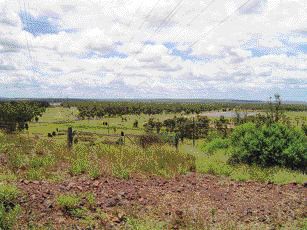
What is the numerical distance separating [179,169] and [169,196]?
11.1 feet

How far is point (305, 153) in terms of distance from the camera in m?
16.9

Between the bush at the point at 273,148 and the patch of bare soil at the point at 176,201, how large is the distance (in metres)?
5.02

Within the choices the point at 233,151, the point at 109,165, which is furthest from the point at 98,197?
the point at 233,151

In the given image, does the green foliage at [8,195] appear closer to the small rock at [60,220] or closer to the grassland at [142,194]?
the grassland at [142,194]

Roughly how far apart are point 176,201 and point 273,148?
8.59 meters

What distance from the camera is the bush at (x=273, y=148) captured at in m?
16.7

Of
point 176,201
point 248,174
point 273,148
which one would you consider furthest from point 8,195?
point 273,148

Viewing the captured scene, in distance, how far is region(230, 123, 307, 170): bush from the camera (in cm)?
1669

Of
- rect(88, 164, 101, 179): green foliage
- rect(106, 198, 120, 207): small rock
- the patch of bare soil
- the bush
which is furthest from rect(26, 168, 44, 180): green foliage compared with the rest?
the bush

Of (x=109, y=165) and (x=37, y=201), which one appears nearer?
(x=37, y=201)

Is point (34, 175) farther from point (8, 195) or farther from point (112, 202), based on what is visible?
point (112, 202)

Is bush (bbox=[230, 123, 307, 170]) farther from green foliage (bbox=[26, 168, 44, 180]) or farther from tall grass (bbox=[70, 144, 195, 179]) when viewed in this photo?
green foliage (bbox=[26, 168, 44, 180])

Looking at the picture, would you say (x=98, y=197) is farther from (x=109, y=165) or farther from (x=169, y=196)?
(x=109, y=165)

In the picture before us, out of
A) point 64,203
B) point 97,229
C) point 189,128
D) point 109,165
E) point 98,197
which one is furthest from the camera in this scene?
point 189,128
